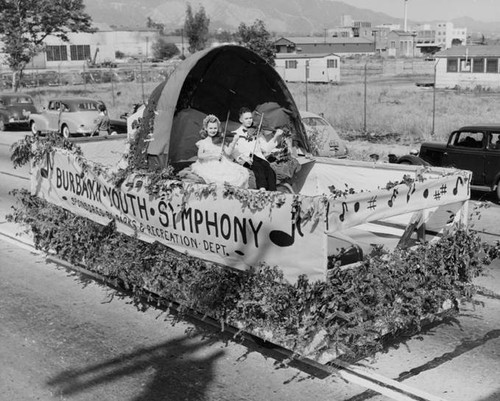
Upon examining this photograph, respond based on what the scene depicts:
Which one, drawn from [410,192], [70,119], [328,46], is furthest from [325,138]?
[328,46]

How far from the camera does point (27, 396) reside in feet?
20.5

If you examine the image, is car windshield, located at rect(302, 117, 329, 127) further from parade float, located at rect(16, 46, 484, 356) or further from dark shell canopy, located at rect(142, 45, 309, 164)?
parade float, located at rect(16, 46, 484, 356)

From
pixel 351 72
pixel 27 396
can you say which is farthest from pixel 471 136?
pixel 351 72

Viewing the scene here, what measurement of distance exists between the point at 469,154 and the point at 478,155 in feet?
0.69

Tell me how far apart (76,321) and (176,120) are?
142 inches

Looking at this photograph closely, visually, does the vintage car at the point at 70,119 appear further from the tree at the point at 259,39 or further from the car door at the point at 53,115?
the tree at the point at 259,39

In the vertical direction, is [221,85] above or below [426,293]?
above

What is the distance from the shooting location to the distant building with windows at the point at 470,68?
53.8 metres

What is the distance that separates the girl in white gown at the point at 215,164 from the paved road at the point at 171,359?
1.74 metres

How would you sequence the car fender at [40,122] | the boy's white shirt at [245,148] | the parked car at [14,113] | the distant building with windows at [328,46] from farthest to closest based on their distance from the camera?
the distant building with windows at [328,46], the parked car at [14,113], the car fender at [40,122], the boy's white shirt at [245,148]

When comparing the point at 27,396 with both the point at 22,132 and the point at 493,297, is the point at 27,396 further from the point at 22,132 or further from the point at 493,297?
the point at 22,132

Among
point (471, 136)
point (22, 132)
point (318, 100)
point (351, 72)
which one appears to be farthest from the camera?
point (351, 72)

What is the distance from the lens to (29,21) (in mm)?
45062

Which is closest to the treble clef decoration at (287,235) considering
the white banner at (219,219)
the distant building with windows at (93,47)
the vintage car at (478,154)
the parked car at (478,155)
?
the white banner at (219,219)
